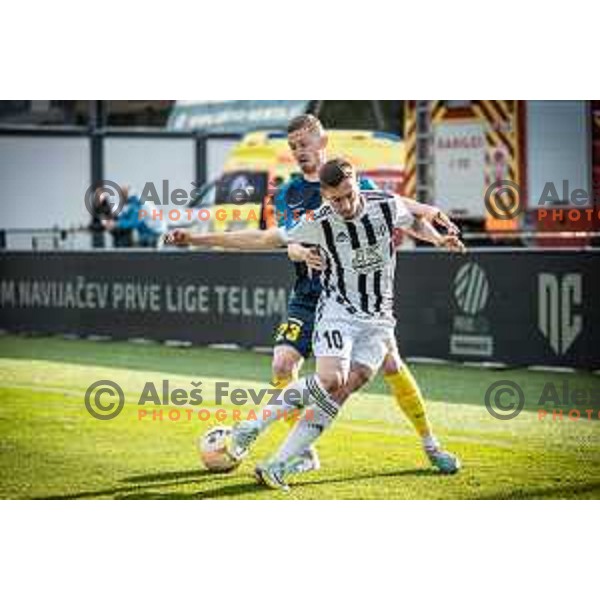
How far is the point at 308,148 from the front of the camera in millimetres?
8992

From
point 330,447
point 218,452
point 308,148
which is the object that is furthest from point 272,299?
point 308,148

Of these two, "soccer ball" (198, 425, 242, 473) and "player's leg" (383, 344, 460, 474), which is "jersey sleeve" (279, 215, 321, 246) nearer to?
"player's leg" (383, 344, 460, 474)

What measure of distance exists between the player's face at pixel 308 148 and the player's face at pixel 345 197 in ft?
1.73

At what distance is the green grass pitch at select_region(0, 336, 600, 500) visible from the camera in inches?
351

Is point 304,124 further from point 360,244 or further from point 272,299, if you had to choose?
point 272,299

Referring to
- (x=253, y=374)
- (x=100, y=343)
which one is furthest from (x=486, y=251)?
(x=100, y=343)

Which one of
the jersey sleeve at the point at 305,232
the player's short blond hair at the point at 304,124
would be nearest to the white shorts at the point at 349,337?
the jersey sleeve at the point at 305,232

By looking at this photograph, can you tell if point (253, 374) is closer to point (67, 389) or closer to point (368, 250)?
point (67, 389)

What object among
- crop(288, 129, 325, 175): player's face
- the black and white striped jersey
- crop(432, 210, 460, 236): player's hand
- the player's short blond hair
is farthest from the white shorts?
the player's short blond hair

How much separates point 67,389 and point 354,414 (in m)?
2.34

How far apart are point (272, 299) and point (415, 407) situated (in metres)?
5.58

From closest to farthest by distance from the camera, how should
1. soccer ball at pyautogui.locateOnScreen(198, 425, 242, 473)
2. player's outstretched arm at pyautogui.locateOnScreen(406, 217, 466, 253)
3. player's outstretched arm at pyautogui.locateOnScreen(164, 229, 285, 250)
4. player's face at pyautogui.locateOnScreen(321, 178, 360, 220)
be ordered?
player's outstretched arm at pyautogui.locateOnScreen(164, 229, 285, 250)
player's face at pyautogui.locateOnScreen(321, 178, 360, 220)
player's outstretched arm at pyautogui.locateOnScreen(406, 217, 466, 253)
soccer ball at pyautogui.locateOnScreen(198, 425, 242, 473)

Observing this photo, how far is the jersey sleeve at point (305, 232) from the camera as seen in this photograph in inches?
336

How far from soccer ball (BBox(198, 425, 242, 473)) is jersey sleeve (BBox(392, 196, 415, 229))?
148 centimetres
